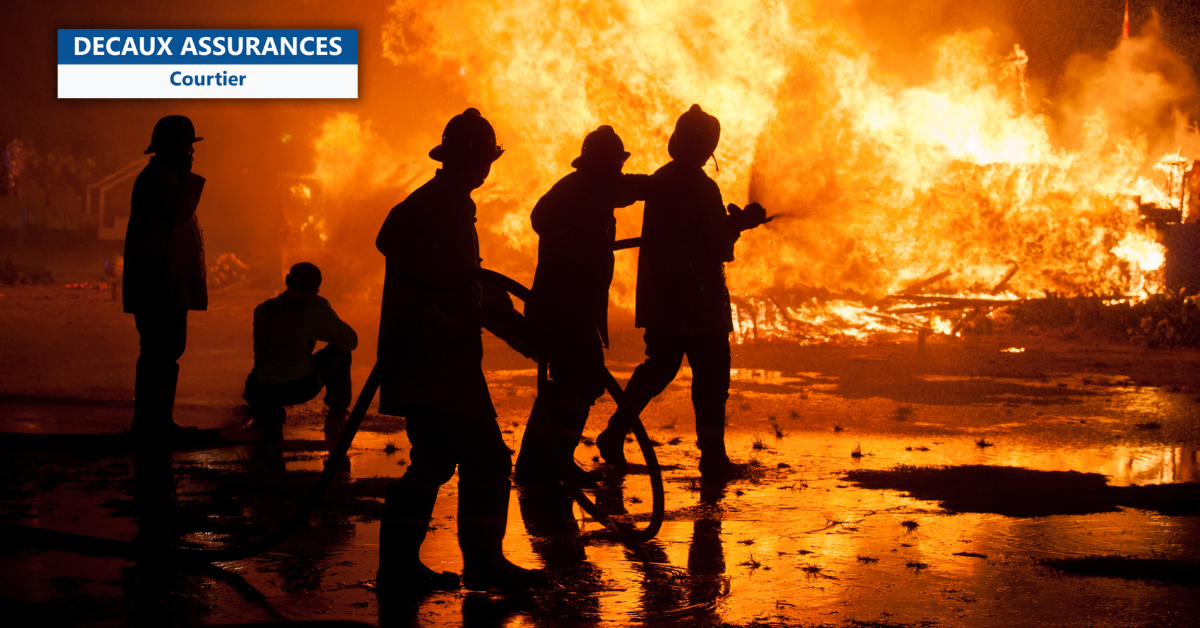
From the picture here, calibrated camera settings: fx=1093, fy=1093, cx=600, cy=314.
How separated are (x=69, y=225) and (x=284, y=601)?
3033 cm

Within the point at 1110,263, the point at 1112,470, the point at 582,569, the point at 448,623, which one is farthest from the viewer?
the point at 1110,263

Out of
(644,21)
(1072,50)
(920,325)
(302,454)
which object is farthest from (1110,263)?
(302,454)

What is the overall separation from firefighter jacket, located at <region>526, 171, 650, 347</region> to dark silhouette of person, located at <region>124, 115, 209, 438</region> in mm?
2356

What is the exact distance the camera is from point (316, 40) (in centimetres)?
1697

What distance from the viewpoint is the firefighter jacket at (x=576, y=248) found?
19.9 feet

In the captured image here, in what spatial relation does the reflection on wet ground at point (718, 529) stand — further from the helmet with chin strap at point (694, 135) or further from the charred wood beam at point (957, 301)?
the charred wood beam at point (957, 301)

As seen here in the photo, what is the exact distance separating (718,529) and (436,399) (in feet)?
5.58

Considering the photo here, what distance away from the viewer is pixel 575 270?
19.9 feet

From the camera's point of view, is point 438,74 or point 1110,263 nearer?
point 1110,263

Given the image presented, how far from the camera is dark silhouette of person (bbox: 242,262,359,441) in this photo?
7.00 m

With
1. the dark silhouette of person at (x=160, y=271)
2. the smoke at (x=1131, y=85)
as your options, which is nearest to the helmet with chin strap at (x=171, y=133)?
the dark silhouette of person at (x=160, y=271)

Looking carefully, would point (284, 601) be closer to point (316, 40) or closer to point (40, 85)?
point (316, 40)

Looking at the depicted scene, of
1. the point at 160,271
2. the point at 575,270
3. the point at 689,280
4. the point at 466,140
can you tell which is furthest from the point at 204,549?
the point at 689,280

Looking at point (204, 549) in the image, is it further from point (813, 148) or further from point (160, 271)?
point (813, 148)
